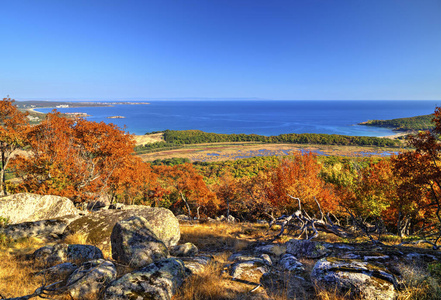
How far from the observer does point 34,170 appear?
1852 cm

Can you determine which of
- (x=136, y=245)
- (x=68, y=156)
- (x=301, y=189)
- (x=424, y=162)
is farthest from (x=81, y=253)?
(x=301, y=189)

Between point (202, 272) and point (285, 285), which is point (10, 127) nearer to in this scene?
point (202, 272)

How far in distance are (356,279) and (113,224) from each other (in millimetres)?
12491

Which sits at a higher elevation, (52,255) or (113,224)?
(52,255)

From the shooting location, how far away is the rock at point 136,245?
823 cm

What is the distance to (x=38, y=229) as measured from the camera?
1217 cm

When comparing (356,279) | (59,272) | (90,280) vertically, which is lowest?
(59,272)

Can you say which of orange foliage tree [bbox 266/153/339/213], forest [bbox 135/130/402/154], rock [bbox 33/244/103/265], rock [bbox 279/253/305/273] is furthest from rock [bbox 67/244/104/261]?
forest [bbox 135/130/402/154]

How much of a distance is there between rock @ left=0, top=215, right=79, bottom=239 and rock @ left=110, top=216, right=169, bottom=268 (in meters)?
6.45

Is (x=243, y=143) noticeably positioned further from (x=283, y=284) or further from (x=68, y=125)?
(x=283, y=284)

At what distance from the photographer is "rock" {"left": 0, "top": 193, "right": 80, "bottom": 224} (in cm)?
1334

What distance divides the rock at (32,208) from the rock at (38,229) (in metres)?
1.59

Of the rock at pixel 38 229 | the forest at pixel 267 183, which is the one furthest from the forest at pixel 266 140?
the rock at pixel 38 229

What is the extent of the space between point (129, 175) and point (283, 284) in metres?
23.4
